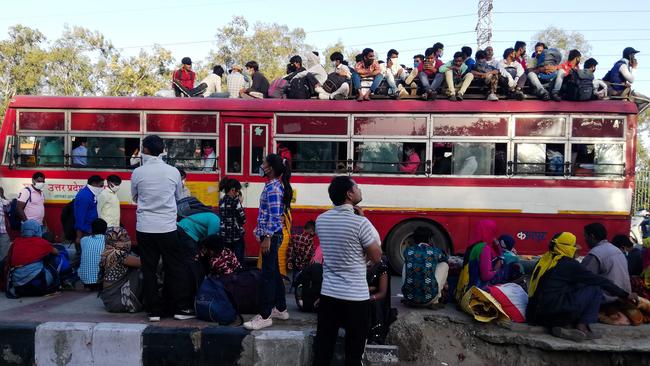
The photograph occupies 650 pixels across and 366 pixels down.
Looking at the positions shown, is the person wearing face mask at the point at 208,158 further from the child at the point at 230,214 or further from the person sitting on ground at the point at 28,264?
the person sitting on ground at the point at 28,264

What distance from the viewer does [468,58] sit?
915 centimetres

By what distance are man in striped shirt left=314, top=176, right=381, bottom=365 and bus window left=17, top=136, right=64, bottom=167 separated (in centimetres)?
A: 652

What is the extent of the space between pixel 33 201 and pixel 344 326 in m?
6.09

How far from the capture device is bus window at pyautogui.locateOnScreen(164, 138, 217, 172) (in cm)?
861

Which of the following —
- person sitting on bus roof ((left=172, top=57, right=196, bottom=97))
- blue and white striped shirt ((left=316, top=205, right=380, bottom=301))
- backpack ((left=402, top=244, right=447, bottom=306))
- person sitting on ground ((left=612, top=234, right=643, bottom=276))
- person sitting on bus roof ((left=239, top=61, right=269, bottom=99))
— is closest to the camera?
blue and white striped shirt ((left=316, top=205, right=380, bottom=301))

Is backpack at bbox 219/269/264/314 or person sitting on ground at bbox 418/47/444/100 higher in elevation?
person sitting on ground at bbox 418/47/444/100

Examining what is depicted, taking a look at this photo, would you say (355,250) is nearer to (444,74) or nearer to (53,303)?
(53,303)

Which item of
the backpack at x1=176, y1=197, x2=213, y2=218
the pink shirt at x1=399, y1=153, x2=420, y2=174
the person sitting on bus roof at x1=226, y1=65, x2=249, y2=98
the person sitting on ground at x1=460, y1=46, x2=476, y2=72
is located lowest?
the backpack at x1=176, y1=197, x2=213, y2=218

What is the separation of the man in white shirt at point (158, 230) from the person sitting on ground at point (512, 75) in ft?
18.5

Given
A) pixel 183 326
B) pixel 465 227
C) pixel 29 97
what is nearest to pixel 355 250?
pixel 183 326

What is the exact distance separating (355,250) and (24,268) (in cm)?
461

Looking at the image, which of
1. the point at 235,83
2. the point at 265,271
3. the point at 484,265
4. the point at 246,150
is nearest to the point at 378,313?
the point at 265,271

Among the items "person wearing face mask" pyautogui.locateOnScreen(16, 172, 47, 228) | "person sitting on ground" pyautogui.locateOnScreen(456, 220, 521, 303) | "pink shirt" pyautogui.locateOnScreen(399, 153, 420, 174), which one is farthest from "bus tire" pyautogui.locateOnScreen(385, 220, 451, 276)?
"person wearing face mask" pyautogui.locateOnScreen(16, 172, 47, 228)

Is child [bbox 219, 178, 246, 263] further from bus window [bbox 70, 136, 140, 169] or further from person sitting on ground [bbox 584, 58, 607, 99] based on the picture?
person sitting on ground [bbox 584, 58, 607, 99]
